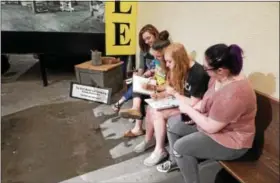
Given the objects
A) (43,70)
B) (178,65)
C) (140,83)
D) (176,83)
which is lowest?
(43,70)

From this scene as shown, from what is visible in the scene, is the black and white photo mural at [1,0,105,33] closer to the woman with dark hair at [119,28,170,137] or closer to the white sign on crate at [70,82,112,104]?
the white sign on crate at [70,82,112,104]

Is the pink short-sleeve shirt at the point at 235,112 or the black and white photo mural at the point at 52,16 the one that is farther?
the black and white photo mural at the point at 52,16

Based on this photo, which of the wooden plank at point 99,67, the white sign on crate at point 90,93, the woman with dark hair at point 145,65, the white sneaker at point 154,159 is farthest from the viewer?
the wooden plank at point 99,67

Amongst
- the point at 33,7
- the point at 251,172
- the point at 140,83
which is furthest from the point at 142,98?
the point at 33,7

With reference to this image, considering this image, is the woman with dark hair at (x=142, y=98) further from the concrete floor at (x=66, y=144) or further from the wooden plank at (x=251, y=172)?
the wooden plank at (x=251, y=172)

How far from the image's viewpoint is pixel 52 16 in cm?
374

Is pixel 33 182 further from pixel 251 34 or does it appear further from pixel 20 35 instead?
pixel 20 35

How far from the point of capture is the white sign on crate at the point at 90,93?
3330 millimetres

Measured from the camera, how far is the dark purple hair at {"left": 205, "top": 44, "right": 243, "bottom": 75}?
60.5 inches

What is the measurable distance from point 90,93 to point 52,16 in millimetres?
1102

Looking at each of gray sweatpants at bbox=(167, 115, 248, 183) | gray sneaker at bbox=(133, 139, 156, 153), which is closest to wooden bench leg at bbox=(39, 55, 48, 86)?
gray sneaker at bbox=(133, 139, 156, 153)

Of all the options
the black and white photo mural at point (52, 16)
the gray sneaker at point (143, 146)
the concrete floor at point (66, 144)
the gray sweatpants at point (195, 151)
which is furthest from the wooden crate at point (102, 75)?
the gray sweatpants at point (195, 151)

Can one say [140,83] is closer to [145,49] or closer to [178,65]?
Answer: [145,49]

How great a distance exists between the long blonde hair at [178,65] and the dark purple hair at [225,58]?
1.41 ft
